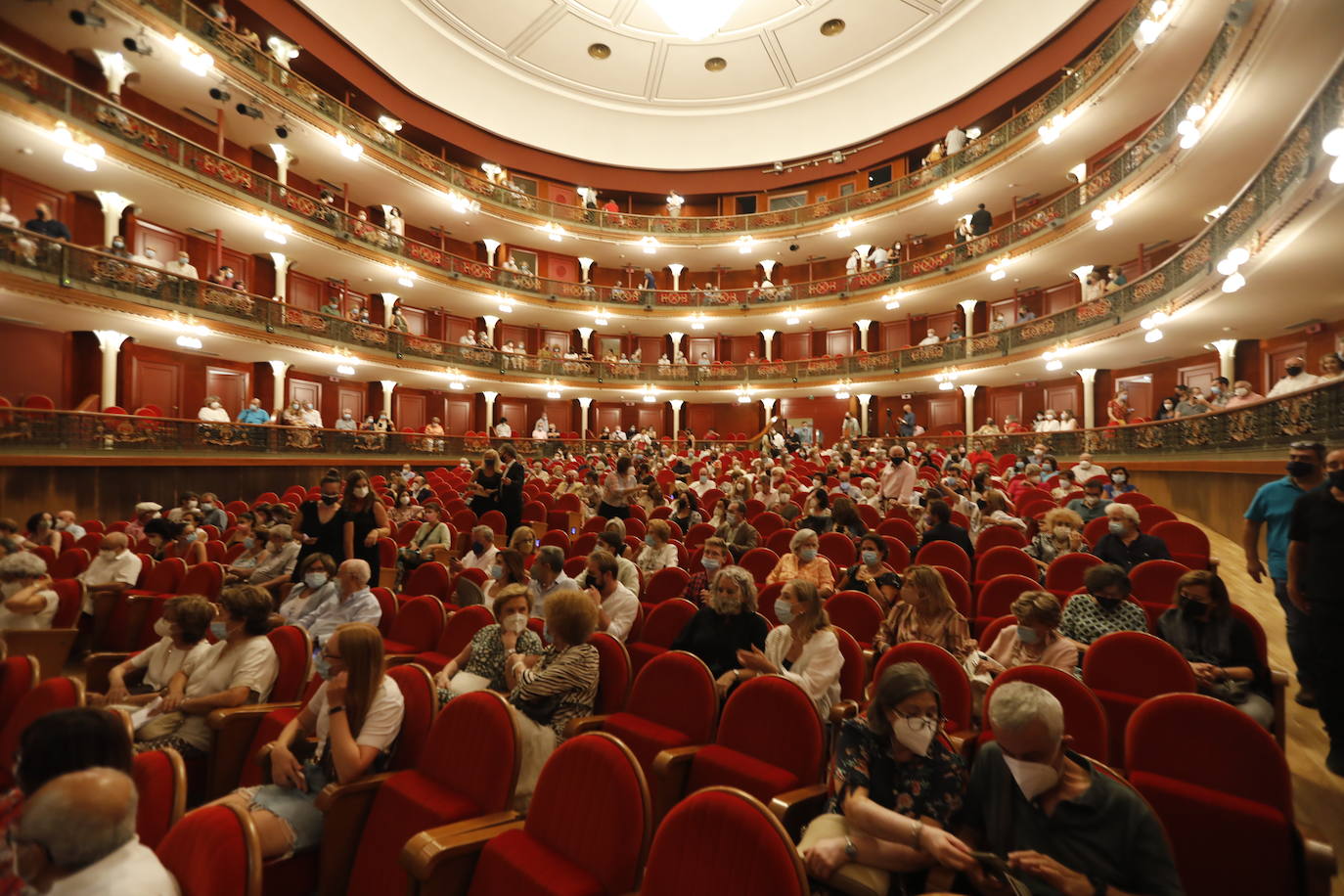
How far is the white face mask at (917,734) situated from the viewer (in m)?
1.79

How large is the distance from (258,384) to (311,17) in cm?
928

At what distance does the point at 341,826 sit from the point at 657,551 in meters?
3.24

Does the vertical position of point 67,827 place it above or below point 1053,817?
above

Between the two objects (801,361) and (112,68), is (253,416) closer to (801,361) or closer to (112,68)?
(112,68)

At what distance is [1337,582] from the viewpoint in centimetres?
281

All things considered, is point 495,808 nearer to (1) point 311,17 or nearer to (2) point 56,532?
(2) point 56,532

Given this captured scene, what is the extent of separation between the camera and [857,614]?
3818 millimetres

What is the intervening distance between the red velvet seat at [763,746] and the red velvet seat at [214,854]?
4.33 ft

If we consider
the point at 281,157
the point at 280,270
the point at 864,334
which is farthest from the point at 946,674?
the point at 864,334

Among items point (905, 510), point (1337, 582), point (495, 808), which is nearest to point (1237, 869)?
point (1337, 582)

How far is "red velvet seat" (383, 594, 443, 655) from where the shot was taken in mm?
3959

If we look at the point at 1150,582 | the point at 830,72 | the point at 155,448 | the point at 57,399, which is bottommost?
the point at 1150,582

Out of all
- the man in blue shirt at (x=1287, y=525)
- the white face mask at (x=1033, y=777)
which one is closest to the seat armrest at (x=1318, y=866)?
the white face mask at (x=1033, y=777)

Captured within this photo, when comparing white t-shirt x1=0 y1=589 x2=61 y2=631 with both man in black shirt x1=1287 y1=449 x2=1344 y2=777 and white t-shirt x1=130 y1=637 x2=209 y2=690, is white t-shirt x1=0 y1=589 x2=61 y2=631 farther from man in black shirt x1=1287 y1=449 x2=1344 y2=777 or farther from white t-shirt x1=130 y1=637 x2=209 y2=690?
man in black shirt x1=1287 y1=449 x2=1344 y2=777
